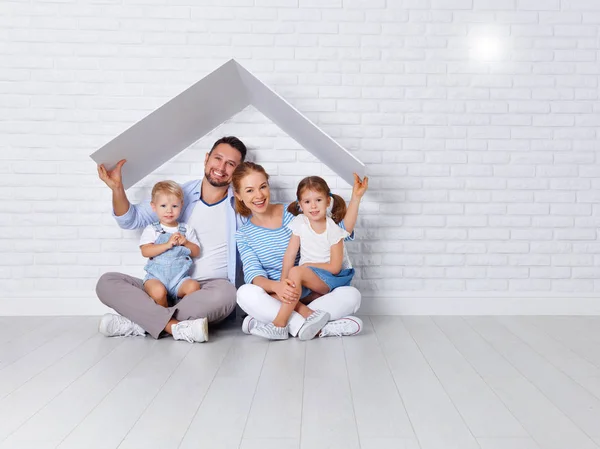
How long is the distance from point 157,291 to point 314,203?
0.85m

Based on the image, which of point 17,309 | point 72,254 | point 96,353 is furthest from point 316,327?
point 17,309

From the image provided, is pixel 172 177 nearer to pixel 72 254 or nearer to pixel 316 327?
pixel 72 254

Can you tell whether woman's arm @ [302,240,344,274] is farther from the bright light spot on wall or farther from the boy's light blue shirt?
the bright light spot on wall

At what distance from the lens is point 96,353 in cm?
279

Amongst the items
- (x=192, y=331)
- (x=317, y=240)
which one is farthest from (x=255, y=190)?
(x=192, y=331)

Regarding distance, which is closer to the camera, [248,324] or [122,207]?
[248,324]

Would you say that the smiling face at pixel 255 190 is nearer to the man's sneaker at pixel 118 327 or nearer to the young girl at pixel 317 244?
the young girl at pixel 317 244

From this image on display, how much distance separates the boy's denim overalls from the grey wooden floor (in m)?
0.32

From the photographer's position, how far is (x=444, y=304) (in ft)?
11.8

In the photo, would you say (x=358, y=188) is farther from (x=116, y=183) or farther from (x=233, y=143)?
(x=116, y=183)

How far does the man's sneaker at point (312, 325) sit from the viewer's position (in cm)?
299

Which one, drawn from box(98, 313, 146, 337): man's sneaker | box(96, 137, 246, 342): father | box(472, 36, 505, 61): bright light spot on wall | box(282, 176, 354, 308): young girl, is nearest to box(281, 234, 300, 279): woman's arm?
box(282, 176, 354, 308): young girl

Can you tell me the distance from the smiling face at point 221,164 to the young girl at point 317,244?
39 centimetres

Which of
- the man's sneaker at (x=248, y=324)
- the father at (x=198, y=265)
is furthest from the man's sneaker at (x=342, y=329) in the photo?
the father at (x=198, y=265)
